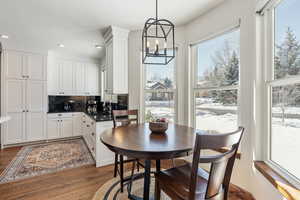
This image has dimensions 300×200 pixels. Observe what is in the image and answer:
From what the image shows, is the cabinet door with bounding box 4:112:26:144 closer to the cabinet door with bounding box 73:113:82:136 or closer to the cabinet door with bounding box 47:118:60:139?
the cabinet door with bounding box 47:118:60:139

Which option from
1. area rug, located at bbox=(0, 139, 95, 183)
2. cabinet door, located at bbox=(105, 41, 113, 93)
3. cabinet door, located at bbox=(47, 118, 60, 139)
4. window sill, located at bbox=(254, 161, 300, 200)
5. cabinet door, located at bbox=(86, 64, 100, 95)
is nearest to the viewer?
window sill, located at bbox=(254, 161, 300, 200)

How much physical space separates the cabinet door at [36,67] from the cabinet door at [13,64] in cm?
14

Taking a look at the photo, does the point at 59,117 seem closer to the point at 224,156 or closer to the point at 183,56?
the point at 183,56

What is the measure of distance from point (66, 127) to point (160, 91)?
10.1 ft

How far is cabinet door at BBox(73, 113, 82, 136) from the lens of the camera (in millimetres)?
4445

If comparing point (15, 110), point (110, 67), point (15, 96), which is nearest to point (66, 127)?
point (15, 110)

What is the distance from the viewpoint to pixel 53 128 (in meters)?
4.14

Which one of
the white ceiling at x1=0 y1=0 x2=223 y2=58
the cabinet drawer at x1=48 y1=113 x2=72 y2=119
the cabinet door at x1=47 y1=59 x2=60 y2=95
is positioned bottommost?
the cabinet drawer at x1=48 y1=113 x2=72 y2=119

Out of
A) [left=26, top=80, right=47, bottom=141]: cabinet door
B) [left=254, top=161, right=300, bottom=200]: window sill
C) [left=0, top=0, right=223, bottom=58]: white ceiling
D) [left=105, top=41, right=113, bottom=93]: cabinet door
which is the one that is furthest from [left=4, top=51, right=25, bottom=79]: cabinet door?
[left=254, top=161, right=300, bottom=200]: window sill

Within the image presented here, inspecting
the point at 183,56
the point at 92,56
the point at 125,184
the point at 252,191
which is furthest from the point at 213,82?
the point at 92,56

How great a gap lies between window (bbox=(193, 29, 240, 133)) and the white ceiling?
23.0 inches

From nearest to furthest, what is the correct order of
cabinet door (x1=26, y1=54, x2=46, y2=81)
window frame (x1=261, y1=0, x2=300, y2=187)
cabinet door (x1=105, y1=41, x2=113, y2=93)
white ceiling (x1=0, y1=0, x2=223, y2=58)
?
1. window frame (x1=261, y1=0, x2=300, y2=187)
2. white ceiling (x1=0, y1=0, x2=223, y2=58)
3. cabinet door (x1=105, y1=41, x2=113, y2=93)
4. cabinet door (x1=26, y1=54, x2=46, y2=81)

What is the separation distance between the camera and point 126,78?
120 inches

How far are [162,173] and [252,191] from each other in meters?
1.21
